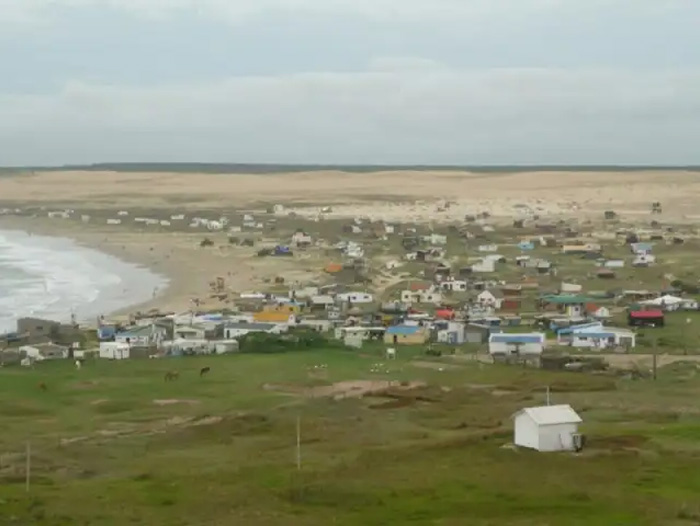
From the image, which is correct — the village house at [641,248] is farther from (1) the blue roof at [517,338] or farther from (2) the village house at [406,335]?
(1) the blue roof at [517,338]

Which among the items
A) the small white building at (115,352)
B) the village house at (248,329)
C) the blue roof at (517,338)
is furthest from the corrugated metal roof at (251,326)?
the blue roof at (517,338)

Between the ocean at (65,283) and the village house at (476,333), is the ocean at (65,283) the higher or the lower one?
the lower one

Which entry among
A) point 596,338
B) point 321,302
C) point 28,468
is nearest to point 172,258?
point 321,302

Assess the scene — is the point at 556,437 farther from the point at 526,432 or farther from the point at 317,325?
the point at 317,325

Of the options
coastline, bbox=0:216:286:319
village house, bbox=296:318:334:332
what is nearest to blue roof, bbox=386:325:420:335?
village house, bbox=296:318:334:332

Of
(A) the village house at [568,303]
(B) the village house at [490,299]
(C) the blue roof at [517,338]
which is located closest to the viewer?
(C) the blue roof at [517,338]

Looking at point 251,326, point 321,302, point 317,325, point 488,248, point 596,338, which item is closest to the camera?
point 596,338

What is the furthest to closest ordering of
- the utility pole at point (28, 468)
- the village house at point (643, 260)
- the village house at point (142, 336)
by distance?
the village house at point (643, 260), the village house at point (142, 336), the utility pole at point (28, 468)
